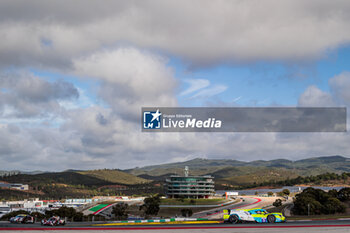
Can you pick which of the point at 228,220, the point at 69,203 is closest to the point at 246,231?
the point at 228,220

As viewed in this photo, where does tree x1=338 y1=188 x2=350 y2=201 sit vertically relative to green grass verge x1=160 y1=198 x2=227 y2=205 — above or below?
above

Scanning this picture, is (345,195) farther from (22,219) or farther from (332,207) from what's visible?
(22,219)

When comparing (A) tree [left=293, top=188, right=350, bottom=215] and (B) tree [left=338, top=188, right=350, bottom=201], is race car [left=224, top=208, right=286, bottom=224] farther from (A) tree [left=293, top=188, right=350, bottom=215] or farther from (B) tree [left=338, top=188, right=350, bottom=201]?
(B) tree [left=338, top=188, right=350, bottom=201]

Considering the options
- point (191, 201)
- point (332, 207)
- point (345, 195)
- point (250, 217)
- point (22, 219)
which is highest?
point (250, 217)

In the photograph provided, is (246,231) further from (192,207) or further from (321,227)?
(192,207)

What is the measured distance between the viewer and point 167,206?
6959 inches

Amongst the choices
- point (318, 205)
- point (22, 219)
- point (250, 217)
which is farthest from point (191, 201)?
point (250, 217)

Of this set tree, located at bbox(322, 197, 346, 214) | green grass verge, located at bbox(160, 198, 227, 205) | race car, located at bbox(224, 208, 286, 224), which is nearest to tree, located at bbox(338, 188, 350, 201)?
tree, located at bbox(322, 197, 346, 214)

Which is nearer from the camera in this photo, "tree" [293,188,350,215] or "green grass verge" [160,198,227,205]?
"tree" [293,188,350,215]

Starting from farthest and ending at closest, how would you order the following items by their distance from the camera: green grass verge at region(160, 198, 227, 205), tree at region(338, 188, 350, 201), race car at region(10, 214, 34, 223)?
green grass verge at region(160, 198, 227, 205), tree at region(338, 188, 350, 201), race car at region(10, 214, 34, 223)

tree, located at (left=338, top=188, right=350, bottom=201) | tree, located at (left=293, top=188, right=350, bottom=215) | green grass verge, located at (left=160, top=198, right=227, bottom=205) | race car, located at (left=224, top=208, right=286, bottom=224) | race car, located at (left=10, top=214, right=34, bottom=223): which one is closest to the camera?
race car, located at (left=224, top=208, right=286, bottom=224)

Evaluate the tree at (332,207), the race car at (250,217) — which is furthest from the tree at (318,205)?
the race car at (250,217)

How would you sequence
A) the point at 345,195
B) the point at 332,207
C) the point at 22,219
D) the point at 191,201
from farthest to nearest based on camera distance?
the point at 191,201 < the point at 345,195 < the point at 332,207 < the point at 22,219

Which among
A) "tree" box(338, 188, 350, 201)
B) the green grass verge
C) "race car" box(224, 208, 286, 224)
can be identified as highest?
"race car" box(224, 208, 286, 224)
